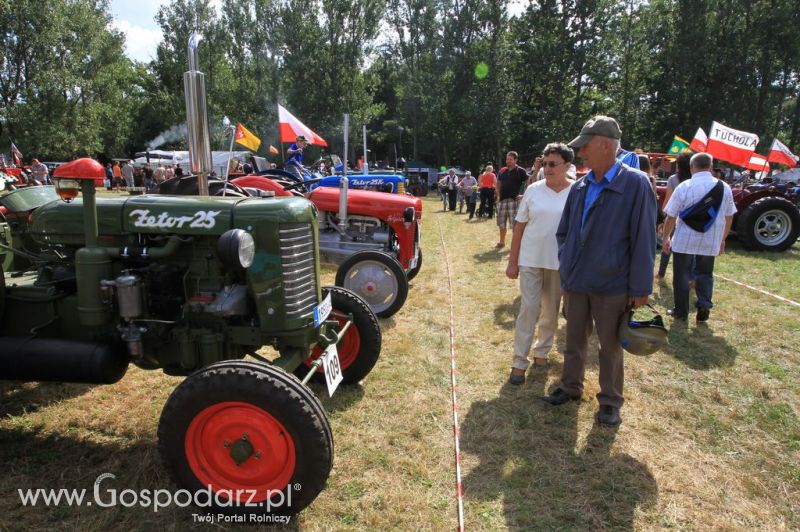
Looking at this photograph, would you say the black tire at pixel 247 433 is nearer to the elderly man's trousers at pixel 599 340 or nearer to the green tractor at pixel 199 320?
the green tractor at pixel 199 320

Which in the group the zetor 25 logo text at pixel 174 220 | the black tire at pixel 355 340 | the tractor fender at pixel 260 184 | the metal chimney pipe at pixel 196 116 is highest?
the metal chimney pipe at pixel 196 116

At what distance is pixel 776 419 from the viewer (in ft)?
10.7

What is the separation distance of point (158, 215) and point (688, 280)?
4.96 m

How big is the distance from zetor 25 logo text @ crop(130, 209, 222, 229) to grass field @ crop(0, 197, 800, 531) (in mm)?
1310

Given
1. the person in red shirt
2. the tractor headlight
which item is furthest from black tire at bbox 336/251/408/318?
the person in red shirt

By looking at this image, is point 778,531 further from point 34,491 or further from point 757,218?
point 757,218

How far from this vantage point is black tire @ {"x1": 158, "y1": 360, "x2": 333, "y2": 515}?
2088 mm

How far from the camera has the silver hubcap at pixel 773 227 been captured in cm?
873

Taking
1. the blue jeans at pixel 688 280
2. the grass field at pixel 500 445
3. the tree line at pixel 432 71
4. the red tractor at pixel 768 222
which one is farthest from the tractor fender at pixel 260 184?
the tree line at pixel 432 71

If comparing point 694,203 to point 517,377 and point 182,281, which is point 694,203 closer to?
point 517,377

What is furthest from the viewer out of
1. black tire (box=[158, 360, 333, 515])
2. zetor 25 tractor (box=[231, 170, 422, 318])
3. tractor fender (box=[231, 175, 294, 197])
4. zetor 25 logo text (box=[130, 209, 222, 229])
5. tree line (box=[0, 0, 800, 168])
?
tree line (box=[0, 0, 800, 168])

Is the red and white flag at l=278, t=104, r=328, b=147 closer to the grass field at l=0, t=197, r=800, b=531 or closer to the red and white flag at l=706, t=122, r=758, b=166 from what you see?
the grass field at l=0, t=197, r=800, b=531

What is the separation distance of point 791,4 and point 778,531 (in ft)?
103

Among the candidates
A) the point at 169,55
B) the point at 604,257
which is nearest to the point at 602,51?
the point at 169,55
